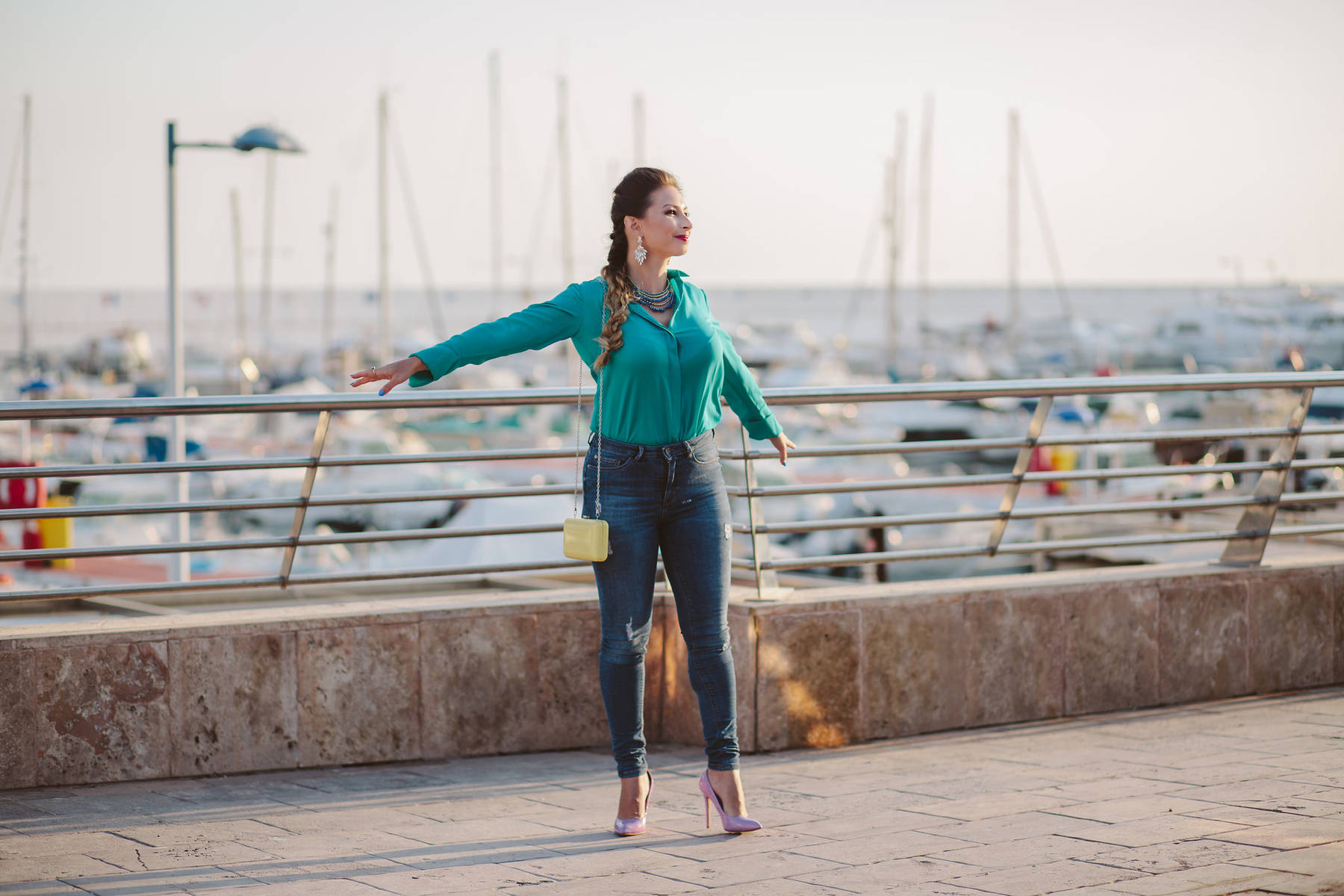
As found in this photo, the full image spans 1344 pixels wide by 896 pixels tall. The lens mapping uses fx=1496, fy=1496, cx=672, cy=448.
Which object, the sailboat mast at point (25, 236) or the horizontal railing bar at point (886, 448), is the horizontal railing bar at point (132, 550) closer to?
the horizontal railing bar at point (886, 448)

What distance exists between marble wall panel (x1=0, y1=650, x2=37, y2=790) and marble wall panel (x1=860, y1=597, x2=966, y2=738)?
3303mm

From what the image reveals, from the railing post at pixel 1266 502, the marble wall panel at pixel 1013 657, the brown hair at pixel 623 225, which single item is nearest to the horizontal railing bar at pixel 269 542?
the brown hair at pixel 623 225

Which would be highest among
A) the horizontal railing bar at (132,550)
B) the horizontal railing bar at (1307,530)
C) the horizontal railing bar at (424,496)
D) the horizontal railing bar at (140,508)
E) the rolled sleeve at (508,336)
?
the rolled sleeve at (508,336)

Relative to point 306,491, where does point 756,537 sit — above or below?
below

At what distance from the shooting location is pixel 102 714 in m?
5.65

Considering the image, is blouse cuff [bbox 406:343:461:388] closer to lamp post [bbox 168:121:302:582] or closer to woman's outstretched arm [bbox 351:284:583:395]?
woman's outstretched arm [bbox 351:284:583:395]

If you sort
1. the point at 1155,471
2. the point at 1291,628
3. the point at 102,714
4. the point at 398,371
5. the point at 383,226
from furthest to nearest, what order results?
the point at 383,226 → the point at 1291,628 → the point at 1155,471 → the point at 102,714 → the point at 398,371

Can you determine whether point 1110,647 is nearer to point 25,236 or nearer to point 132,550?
point 132,550

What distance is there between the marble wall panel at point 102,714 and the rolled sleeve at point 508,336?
1.93m

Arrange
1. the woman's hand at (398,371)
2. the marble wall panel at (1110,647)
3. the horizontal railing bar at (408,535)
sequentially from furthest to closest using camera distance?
the marble wall panel at (1110,647)
the horizontal railing bar at (408,535)
the woman's hand at (398,371)

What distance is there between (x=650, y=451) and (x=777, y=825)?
1.35 m

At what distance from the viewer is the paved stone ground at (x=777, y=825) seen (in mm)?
4309

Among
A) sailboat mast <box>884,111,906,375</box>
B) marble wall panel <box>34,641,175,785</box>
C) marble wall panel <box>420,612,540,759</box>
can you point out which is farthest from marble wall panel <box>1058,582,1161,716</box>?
sailboat mast <box>884,111,906,375</box>

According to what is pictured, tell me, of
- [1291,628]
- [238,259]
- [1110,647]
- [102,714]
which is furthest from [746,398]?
[238,259]
